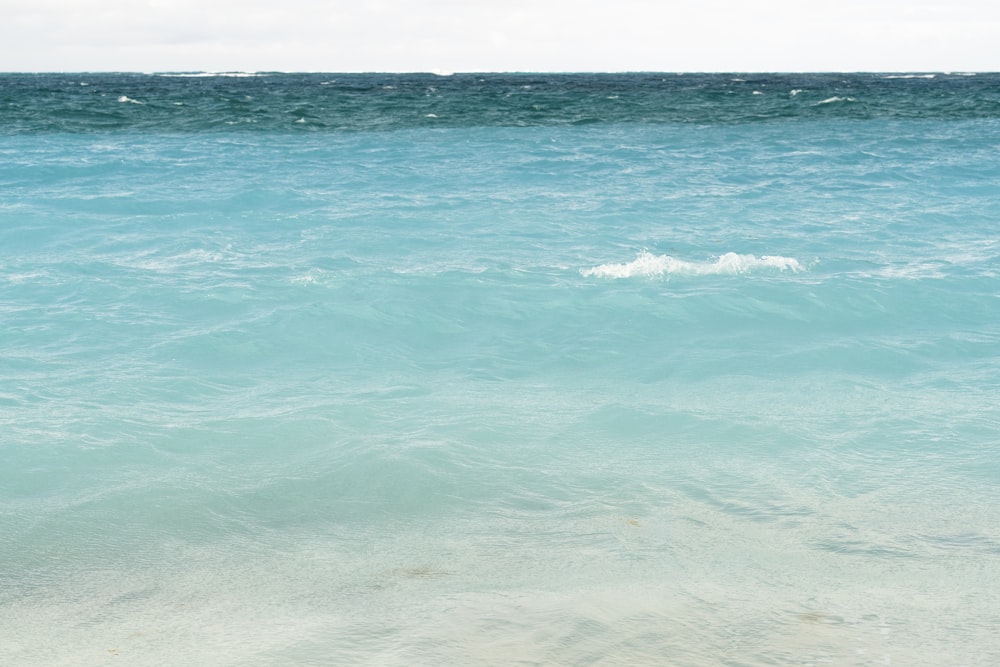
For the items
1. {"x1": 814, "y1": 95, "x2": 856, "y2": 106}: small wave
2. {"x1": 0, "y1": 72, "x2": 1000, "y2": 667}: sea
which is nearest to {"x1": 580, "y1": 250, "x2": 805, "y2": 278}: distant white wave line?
{"x1": 0, "y1": 72, "x2": 1000, "y2": 667}: sea

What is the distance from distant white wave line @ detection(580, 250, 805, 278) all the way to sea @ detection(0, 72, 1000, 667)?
→ 0.24 feet

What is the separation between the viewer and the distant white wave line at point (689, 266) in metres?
11.9

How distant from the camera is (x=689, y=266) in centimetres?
1225

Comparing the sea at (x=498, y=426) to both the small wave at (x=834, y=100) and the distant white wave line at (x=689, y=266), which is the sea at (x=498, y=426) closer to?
the distant white wave line at (x=689, y=266)

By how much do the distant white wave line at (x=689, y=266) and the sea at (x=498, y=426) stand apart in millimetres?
74

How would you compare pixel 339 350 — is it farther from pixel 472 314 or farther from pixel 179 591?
pixel 179 591

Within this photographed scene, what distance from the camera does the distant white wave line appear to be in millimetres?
11891

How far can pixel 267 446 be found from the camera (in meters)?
6.74

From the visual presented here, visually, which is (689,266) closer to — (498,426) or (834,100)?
(498,426)

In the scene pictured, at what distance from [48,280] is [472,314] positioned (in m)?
5.38

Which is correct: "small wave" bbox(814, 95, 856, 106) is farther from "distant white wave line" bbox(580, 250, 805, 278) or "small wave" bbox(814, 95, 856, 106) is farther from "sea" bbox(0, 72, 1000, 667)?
"distant white wave line" bbox(580, 250, 805, 278)

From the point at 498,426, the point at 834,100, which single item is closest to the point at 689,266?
the point at 498,426

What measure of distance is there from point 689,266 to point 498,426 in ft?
19.3

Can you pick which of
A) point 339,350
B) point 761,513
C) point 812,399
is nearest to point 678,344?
point 812,399
